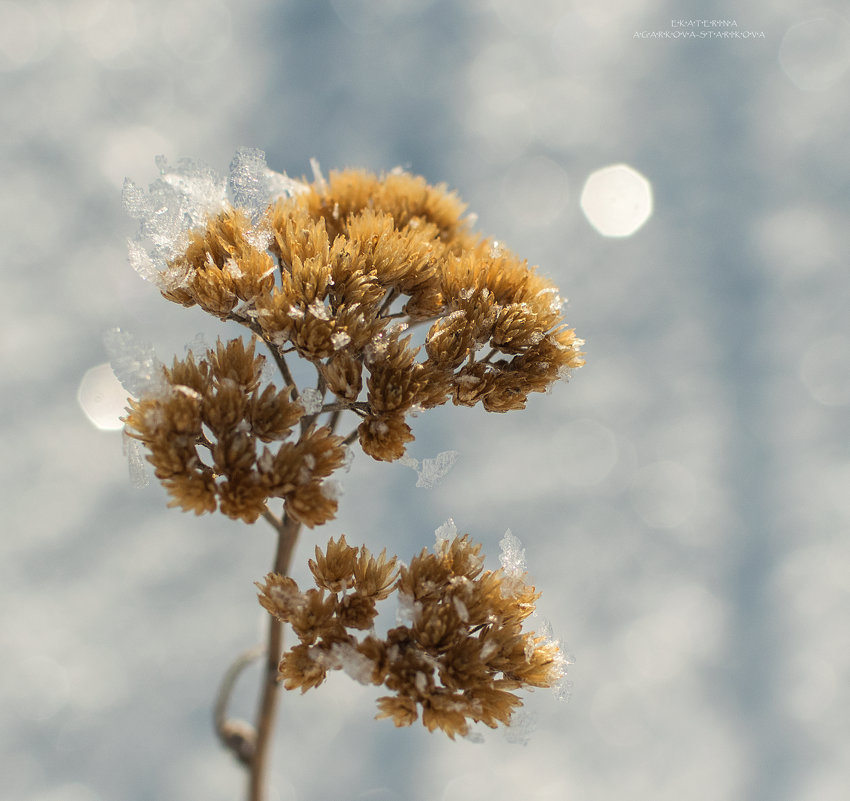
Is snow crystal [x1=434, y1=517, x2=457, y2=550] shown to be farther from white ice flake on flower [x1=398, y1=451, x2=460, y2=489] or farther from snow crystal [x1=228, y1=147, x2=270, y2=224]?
snow crystal [x1=228, y1=147, x2=270, y2=224]

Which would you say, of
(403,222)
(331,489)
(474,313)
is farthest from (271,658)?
(403,222)

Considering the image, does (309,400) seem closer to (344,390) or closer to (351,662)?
(344,390)

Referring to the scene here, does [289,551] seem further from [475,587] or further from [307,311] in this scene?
[307,311]

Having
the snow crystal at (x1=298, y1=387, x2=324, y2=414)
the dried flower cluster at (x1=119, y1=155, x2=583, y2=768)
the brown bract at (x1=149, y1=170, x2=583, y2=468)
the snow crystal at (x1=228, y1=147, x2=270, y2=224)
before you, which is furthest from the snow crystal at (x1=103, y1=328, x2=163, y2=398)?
the snow crystal at (x1=228, y1=147, x2=270, y2=224)

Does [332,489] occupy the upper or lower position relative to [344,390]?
lower

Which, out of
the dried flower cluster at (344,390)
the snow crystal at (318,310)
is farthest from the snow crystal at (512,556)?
the snow crystal at (318,310)

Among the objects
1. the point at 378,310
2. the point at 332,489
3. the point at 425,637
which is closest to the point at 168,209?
the point at 378,310

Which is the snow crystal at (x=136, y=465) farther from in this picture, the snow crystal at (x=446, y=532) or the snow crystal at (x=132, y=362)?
the snow crystal at (x=446, y=532)

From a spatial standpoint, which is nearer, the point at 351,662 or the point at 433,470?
the point at 351,662
